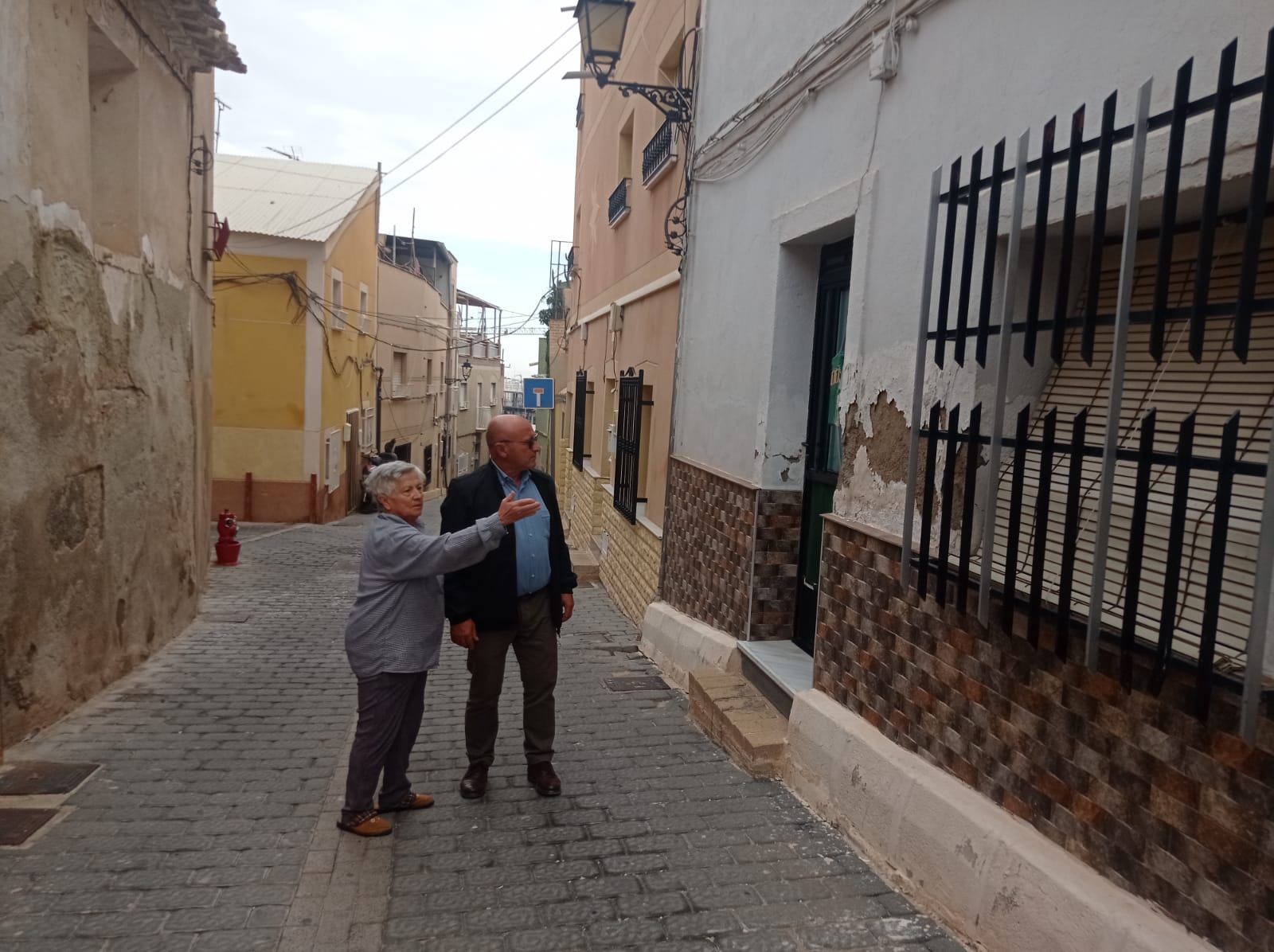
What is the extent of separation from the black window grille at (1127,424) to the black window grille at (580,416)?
10964 millimetres

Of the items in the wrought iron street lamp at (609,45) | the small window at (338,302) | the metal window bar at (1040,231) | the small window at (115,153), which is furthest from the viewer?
the small window at (338,302)

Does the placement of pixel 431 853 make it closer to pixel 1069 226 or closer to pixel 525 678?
pixel 525 678

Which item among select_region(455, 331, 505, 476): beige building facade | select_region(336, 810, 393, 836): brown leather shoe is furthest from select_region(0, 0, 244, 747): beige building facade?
select_region(455, 331, 505, 476): beige building facade

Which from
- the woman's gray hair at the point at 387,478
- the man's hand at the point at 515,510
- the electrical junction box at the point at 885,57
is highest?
the electrical junction box at the point at 885,57

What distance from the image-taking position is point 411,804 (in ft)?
12.5

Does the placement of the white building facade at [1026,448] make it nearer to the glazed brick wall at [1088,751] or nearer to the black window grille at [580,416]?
the glazed brick wall at [1088,751]

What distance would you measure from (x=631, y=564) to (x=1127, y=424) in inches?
271

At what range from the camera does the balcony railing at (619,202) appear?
1016 centimetres

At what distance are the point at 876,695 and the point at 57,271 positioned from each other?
185 inches

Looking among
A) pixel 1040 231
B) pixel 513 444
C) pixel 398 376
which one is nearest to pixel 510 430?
pixel 513 444

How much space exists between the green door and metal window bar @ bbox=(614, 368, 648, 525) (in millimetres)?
3516

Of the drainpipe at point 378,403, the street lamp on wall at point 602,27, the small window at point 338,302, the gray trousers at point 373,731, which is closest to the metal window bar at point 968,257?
the gray trousers at point 373,731

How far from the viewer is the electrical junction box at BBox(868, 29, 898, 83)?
3852mm

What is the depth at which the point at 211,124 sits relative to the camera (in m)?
9.17
